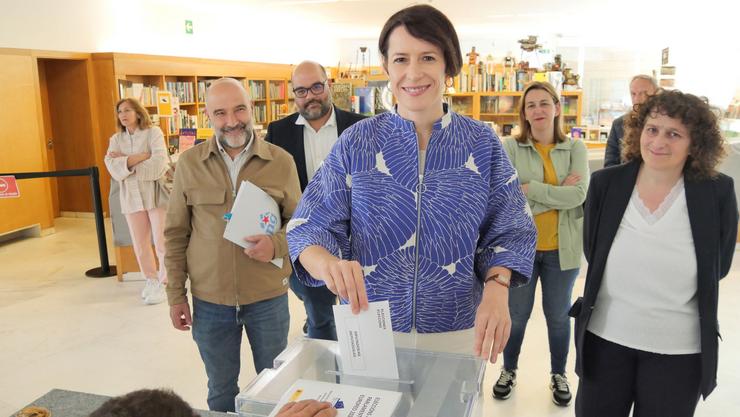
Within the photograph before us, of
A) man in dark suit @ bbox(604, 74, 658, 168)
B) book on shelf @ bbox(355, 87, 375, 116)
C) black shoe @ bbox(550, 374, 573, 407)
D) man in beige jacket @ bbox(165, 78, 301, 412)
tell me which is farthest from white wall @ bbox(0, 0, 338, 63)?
black shoe @ bbox(550, 374, 573, 407)

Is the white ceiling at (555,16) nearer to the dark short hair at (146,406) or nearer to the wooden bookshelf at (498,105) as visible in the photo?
the wooden bookshelf at (498,105)

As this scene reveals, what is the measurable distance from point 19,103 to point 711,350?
786 cm

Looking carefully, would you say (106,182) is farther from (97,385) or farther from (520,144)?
(520,144)

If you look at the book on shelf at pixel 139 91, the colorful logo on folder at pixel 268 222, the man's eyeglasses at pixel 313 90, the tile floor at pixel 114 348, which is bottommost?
the tile floor at pixel 114 348

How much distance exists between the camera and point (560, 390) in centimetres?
309

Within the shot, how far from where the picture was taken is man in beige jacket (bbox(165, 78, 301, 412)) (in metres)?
2.31

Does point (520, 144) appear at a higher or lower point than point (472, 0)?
lower

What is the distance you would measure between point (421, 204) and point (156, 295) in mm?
4031

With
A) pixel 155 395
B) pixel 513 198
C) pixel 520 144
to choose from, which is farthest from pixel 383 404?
pixel 520 144

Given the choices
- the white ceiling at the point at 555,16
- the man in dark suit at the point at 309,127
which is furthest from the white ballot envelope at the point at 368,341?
the white ceiling at the point at 555,16

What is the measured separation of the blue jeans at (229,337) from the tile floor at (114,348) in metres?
0.90

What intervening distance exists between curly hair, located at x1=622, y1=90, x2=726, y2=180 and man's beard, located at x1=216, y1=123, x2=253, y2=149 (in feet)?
4.94

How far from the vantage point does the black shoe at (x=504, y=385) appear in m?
3.15

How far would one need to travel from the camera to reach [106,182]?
27.6ft
